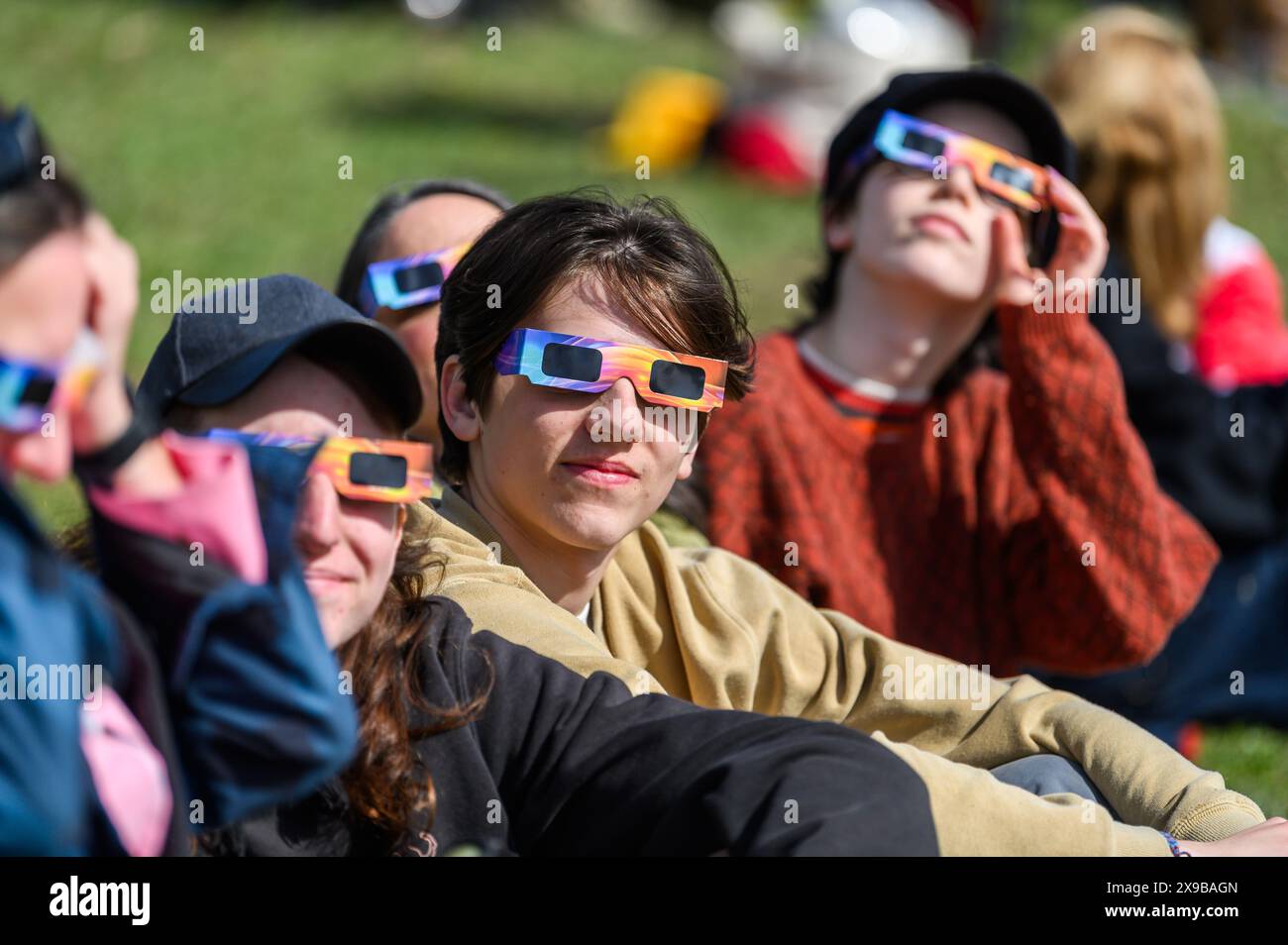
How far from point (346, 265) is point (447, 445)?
3.38 ft

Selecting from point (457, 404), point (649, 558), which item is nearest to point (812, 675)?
point (649, 558)

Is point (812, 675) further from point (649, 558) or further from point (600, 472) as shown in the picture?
point (600, 472)

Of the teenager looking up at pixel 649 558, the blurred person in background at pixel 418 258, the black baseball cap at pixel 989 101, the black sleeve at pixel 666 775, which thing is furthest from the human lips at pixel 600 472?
the black baseball cap at pixel 989 101

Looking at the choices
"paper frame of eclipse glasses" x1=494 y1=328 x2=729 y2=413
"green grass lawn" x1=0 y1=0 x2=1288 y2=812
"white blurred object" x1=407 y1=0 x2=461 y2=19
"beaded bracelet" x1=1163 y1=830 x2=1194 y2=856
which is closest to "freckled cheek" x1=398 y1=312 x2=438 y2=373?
"paper frame of eclipse glasses" x1=494 y1=328 x2=729 y2=413

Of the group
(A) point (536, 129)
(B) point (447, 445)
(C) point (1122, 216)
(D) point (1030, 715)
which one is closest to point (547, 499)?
(B) point (447, 445)

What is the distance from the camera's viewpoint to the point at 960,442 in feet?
13.6

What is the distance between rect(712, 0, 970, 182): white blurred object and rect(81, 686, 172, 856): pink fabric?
35.7ft

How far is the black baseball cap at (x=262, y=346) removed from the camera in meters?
2.30

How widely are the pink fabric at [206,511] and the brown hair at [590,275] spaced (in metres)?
0.98

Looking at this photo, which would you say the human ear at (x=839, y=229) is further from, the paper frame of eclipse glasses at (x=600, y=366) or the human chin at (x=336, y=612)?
the human chin at (x=336, y=612)

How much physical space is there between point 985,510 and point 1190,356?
1.84m

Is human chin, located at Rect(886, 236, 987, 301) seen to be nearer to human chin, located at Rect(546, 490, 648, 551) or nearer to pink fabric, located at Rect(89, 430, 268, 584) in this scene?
human chin, located at Rect(546, 490, 648, 551)

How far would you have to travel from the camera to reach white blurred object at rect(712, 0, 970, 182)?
12.6 metres
